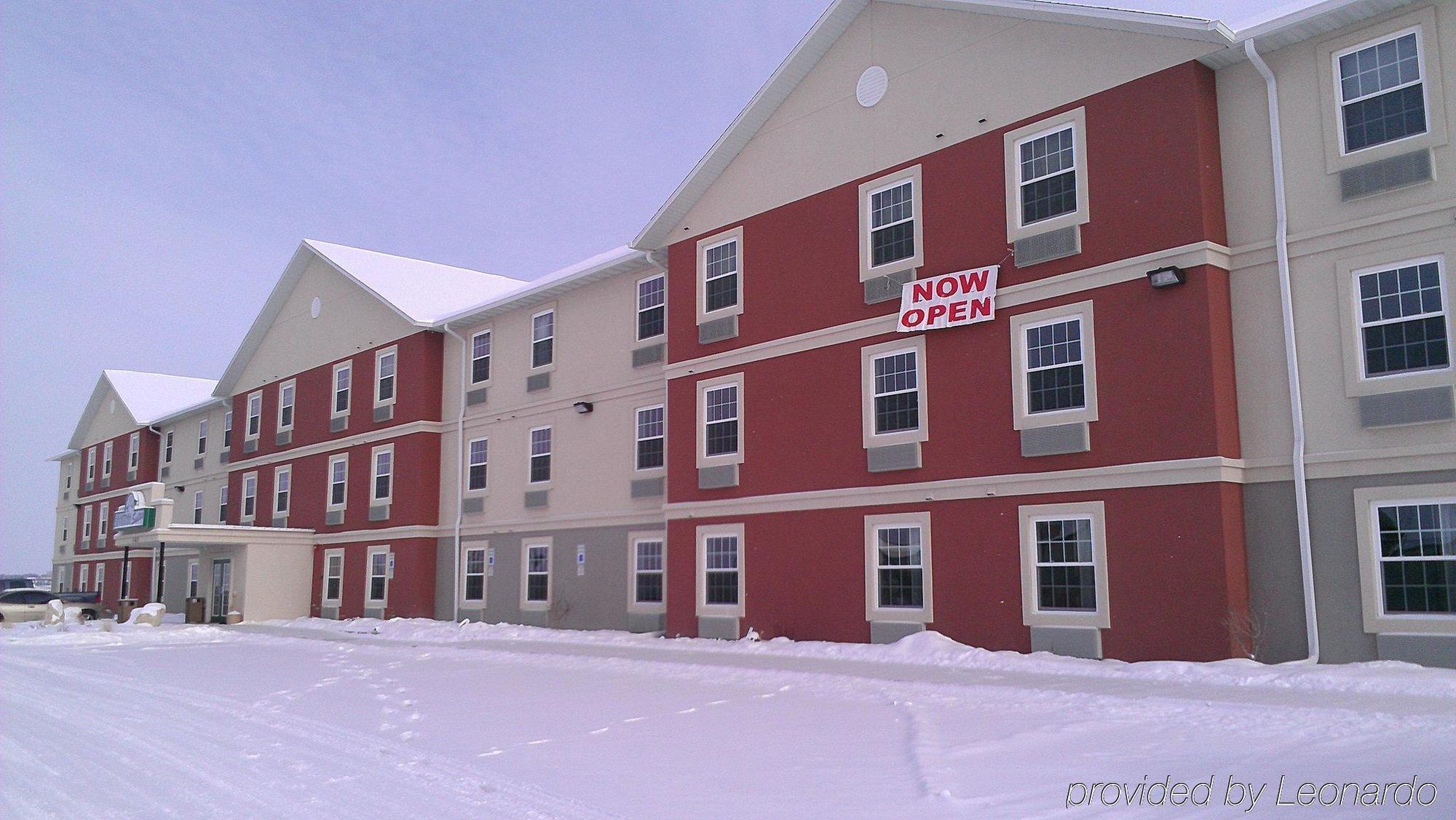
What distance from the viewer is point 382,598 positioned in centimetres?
3216

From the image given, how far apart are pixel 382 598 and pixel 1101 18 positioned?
24.9 meters

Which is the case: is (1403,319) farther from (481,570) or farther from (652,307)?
(481,570)

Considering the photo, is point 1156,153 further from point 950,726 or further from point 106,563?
point 106,563

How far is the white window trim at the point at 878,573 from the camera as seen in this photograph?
58.5 feet

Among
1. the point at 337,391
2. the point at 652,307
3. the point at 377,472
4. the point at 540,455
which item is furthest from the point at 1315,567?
the point at 337,391

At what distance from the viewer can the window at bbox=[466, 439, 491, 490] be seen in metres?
30.1

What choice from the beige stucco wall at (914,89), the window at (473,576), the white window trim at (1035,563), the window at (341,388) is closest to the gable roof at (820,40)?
the beige stucco wall at (914,89)

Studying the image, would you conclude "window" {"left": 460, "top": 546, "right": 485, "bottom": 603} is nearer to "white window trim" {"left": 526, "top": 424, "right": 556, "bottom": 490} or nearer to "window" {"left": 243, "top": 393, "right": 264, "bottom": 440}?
"white window trim" {"left": 526, "top": 424, "right": 556, "bottom": 490}

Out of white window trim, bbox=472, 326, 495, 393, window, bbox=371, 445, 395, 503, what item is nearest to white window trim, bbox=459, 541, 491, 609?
window, bbox=371, 445, 395, 503

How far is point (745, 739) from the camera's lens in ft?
34.3

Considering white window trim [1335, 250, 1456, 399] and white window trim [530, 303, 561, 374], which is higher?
white window trim [530, 303, 561, 374]

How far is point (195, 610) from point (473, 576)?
481 inches

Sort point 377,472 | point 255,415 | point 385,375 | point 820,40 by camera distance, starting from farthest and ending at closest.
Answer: point 255,415
point 385,375
point 377,472
point 820,40

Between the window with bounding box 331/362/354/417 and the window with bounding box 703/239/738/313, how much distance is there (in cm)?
1649
